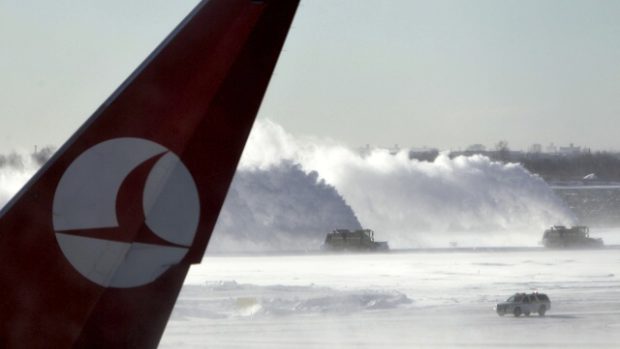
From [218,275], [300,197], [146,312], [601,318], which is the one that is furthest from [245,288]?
[300,197]

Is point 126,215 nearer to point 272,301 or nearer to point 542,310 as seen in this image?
point 272,301

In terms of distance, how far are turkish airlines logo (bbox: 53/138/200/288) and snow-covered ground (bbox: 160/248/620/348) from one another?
15.7 ft

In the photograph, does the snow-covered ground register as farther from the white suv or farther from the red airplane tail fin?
the red airplane tail fin

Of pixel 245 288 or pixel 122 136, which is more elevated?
pixel 122 136

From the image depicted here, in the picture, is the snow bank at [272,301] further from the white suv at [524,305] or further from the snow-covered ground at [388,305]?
the white suv at [524,305]

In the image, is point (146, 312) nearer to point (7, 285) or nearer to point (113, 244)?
point (113, 244)

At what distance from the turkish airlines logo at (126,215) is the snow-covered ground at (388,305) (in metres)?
4.78

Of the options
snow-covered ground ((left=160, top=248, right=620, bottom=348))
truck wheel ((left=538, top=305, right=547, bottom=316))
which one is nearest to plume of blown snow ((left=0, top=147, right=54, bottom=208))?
snow-covered ground ((left=160, top=248, right=620, bottom=348))

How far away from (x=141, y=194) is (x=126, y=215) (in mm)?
98

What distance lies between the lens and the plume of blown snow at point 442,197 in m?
28.0

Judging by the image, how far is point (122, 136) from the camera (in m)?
3.90

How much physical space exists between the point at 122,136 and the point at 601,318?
8027mm

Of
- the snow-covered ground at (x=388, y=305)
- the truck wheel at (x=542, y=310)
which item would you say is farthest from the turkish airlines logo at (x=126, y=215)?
the truck wheel at (x=542, y=310)

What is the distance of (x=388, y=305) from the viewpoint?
11594mm
